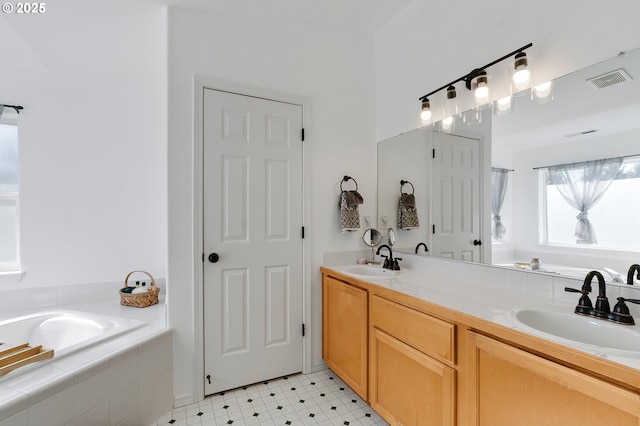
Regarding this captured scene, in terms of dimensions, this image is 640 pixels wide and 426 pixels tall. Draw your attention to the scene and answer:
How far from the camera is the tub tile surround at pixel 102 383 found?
1.23 m

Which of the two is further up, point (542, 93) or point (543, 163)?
point (542, 93)

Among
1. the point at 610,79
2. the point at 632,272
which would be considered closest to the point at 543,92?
the point at 610,79

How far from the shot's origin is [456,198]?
1.96 m

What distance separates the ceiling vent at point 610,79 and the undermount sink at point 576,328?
3.19 ft

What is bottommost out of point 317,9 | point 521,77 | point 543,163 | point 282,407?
point 282,407

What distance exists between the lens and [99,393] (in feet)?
4.86

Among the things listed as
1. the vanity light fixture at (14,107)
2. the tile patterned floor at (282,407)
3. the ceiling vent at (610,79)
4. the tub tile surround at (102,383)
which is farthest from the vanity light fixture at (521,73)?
the vanity light fixture at (14,107)

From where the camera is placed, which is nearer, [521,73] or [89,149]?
[521,73]

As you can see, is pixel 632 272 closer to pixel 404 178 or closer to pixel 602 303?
pixel 602 303

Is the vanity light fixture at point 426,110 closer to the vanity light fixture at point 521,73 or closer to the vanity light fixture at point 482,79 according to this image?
the vanity light fixture at point 482,79

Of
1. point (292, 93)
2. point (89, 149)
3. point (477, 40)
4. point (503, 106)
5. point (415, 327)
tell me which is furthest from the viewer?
point (89, 149)

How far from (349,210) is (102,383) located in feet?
5.96

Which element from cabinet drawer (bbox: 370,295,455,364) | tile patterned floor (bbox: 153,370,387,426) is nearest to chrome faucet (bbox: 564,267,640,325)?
cabinet drawer (bbox: 370,295,455,364)

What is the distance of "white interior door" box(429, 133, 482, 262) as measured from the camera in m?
1.84
